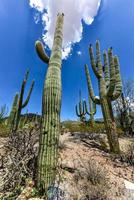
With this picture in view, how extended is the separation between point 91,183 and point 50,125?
135 cm

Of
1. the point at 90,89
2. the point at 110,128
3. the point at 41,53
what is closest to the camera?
the point at 41,53

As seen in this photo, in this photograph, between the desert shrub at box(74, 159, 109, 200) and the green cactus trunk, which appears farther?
the green cactus trunk

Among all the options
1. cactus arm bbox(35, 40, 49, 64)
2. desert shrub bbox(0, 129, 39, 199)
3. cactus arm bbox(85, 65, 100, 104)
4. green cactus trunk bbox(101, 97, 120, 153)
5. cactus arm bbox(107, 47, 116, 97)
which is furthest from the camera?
cactus arm bbox(85, 65, 100, 104)

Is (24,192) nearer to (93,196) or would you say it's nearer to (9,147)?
(93,196)

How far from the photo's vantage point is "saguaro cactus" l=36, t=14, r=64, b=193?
11.0ft

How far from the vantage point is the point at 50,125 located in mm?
3588

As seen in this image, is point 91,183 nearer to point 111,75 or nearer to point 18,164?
point 18,164

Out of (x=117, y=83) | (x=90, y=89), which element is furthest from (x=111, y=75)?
(x=90, y=89)

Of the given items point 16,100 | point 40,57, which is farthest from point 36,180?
point 16,100

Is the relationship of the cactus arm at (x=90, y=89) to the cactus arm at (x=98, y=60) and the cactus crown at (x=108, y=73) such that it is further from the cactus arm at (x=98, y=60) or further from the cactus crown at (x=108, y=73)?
the cactus arm at (x=98, y=60)

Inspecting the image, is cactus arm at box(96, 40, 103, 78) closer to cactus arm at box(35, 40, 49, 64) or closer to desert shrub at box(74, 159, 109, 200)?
cactus arm at box(35, 40, 49, 64)

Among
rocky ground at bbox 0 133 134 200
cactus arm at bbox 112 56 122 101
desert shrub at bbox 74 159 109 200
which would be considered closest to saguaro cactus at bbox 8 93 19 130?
rocky ground at bbox 0 133 134 200

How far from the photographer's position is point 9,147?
4285 millimetres

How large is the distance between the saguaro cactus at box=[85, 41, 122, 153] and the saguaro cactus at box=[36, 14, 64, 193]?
9.69 ft
